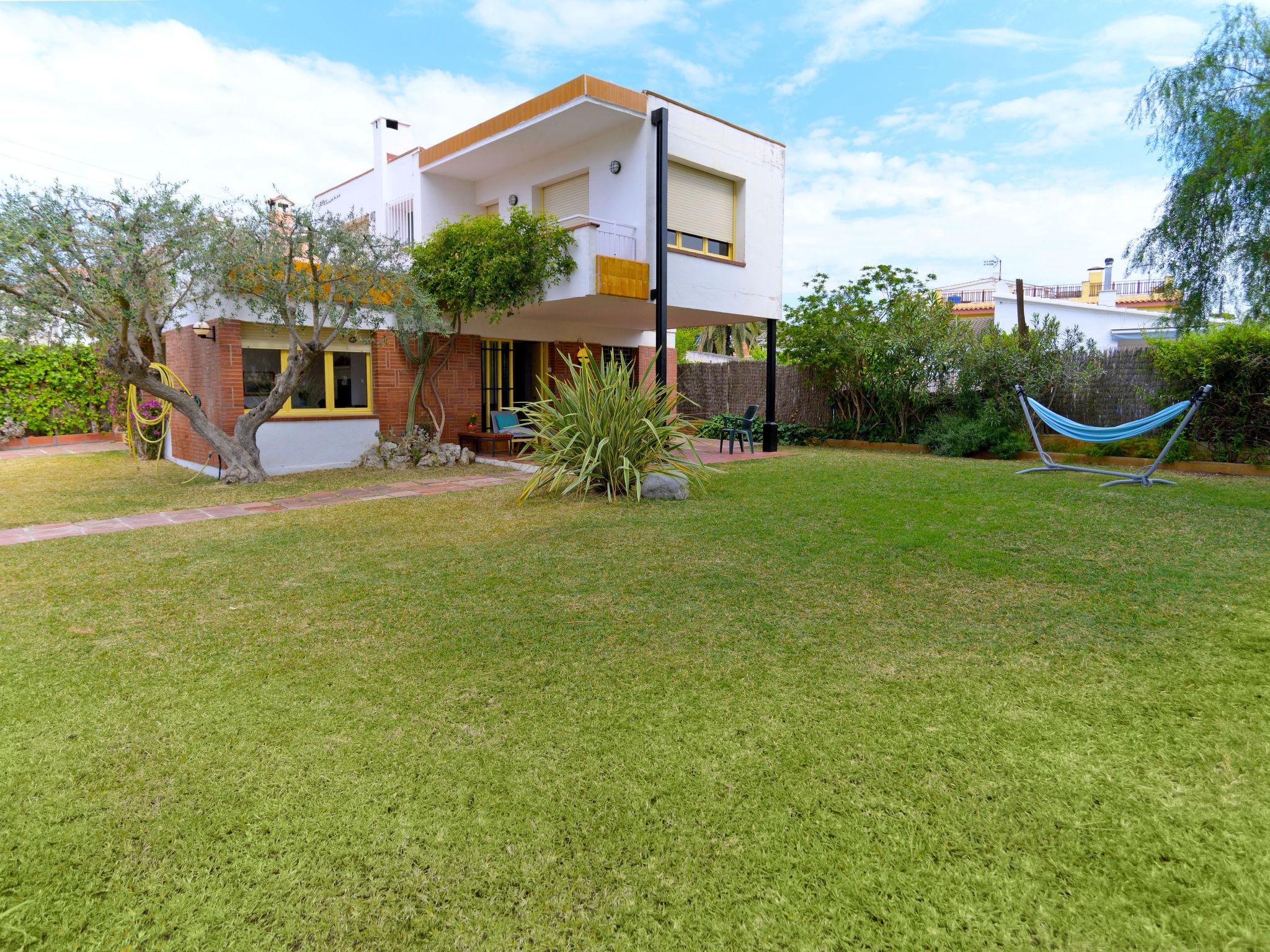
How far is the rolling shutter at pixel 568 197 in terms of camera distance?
1221cm

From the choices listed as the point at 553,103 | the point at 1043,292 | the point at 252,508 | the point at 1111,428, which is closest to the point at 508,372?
the point at 553,103

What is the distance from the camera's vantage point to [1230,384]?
10.0 m

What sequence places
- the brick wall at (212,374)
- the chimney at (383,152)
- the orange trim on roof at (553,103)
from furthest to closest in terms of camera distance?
1. the chimney at (383,152)
2. the orange trim on roof at (553,103)
3. the brick wall at (212,374)

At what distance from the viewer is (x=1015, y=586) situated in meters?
4.35

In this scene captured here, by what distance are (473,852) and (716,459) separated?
9.98 metres

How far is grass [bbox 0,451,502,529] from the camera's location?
7281 millimetres

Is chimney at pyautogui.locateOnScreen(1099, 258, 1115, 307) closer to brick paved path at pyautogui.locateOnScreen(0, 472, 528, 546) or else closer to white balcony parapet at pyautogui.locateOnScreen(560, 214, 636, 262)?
white balcony parapet at pyautogui.locateOnScreen(560, 214, 636, 262)

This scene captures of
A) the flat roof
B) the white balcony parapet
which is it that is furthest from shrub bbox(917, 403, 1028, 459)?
the white balcony parapet

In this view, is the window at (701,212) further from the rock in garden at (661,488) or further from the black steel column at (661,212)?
the rock in garden at (661,488)

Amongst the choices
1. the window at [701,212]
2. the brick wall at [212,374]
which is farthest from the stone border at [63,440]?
the window at [701,212]

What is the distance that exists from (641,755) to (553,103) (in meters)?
10.4

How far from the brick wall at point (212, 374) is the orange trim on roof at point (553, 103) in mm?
4928

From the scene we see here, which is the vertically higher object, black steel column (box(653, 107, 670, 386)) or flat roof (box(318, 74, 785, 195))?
flat roof (box(318, 74, 785, 195))

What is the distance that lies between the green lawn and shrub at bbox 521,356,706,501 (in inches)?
111
